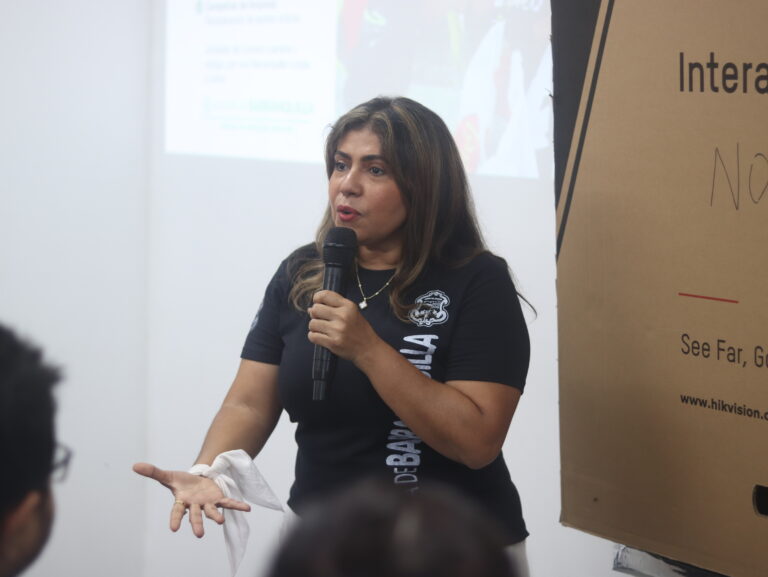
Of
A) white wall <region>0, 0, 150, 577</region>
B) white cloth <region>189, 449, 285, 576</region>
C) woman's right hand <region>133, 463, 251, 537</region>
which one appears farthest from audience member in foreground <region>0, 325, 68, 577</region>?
white wall <region>0, 0, 150, 577</region>

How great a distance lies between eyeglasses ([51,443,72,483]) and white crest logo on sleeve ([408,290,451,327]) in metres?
0.92

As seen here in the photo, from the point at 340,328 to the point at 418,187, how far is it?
34 cm

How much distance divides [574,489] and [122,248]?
244 cm

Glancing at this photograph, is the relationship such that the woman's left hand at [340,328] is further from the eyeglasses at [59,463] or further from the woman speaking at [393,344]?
the eyeglasses at [59,463]

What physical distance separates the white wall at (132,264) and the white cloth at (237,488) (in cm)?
139

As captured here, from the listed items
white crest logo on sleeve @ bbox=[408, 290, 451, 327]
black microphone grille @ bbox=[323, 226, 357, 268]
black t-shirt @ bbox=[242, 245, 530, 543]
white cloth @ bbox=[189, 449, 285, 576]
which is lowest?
white cloth @ bbox=[189, 449, 285, 576]

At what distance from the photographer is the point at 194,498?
144cm

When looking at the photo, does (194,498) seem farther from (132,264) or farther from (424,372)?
(132,264)

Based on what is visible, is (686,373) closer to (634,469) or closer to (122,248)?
(634,469)

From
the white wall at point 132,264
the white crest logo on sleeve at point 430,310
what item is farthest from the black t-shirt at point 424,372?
the white wall at point 132,264

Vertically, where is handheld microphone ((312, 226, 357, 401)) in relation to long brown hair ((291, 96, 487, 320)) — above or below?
below

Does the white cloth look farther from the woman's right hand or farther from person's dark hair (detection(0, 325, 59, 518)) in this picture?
person's dark hair (detection(0, 325, 59, 518))

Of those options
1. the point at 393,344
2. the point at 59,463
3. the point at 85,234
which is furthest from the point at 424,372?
the point at 85,234

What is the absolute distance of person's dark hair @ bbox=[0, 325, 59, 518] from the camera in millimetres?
650
